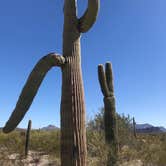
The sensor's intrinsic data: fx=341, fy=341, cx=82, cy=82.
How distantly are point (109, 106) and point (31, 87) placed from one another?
294 inches

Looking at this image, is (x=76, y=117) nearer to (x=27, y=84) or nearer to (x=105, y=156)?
(x=27, y=84)

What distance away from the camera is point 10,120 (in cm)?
475

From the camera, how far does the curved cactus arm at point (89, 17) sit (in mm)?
5418

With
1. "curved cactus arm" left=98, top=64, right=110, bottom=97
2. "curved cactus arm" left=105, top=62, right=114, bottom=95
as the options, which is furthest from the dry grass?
"curved cactus arm" left=105, top=62, right=114, bottom=95

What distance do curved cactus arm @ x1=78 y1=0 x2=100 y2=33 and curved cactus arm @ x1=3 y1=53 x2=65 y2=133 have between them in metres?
0.77

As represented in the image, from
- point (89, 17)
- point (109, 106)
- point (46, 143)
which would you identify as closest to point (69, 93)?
point (89, 17)

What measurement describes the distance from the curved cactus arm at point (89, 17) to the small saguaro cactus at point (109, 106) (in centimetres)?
617

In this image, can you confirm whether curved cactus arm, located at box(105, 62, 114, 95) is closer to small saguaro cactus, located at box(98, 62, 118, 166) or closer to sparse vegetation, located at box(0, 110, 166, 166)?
small saguaro cactus, located at box(98, 62, 118, 166)

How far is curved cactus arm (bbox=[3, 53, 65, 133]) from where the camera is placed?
473cm

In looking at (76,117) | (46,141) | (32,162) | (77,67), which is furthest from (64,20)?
(46,141)

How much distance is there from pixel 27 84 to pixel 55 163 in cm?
1063

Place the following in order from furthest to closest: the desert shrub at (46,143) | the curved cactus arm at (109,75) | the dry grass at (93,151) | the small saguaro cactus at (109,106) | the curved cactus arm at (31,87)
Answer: the desert shrub at (46,143) < the curved cactus arm at (109,75) < the dry grass at (93,151) < the small saguaro cactus at (109,106) < the curved cactus arm at (31,87)

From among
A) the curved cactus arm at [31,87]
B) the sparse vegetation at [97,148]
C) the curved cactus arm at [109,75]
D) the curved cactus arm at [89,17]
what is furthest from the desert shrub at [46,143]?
the curved cactus arm at [31,87]

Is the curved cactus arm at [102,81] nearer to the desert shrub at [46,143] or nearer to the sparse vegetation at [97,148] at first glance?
the sparse vegetation at [97,148]
